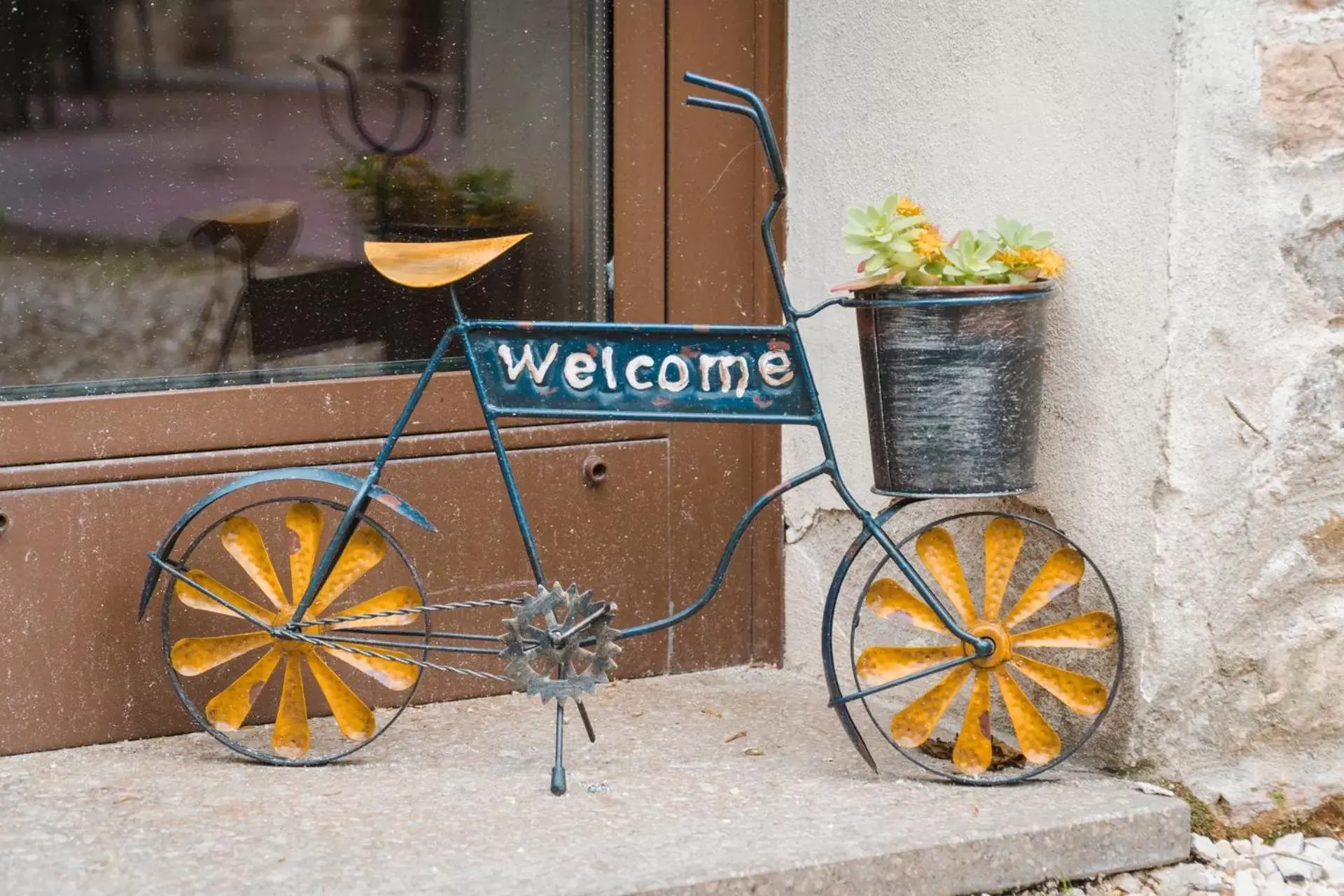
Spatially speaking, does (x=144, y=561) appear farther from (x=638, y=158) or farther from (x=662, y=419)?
(x=638, y=158)

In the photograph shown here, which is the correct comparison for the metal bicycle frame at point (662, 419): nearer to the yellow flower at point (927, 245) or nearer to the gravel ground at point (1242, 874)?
the yellow flower at point (927, 245)

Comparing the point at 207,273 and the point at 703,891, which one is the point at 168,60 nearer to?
the point at 207,273

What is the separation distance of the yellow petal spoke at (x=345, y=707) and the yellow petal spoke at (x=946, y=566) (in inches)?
45.2

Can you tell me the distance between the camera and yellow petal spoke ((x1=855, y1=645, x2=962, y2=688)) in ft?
10.8

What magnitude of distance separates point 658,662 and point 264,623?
1.04m

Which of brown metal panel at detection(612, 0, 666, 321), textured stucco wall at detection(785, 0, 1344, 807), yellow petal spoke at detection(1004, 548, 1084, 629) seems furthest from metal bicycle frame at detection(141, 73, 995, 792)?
brown metal panel at detection(612, 0, 666, 321)

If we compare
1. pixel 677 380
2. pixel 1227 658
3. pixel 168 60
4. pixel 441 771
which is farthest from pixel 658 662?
pixel 168 60

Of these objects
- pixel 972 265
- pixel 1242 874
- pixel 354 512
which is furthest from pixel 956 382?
pixel 354 512

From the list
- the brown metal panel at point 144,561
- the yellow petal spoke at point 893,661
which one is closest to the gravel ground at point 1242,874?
the yellow petal spoke at point 893,661

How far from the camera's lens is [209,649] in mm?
3326

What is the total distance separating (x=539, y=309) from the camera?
3777 mm

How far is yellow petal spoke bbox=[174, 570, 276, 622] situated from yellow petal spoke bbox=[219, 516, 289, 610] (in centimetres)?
4

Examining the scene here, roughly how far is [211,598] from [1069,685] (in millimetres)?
1674

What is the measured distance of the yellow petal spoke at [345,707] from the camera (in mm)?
3334
